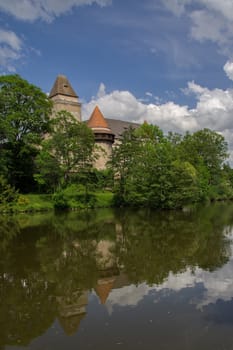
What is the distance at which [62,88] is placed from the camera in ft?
145

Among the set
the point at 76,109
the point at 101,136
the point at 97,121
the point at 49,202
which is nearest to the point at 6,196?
the point at 49,202

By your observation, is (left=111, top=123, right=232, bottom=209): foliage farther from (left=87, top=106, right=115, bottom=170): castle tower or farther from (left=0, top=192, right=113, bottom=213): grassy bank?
(left=87, top=106, right=115, bottom=170): castle tower

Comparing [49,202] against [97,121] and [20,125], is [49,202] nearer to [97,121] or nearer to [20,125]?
[20,125]

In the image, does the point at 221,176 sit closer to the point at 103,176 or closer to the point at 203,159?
the point at 203,159

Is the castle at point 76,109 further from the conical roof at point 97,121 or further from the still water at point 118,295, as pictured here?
the still water at point 118,295

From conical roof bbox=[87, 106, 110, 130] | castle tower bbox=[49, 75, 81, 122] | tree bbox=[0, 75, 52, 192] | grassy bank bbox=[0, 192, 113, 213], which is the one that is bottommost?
grassy bank bbox=[0, 192, 113, 213]

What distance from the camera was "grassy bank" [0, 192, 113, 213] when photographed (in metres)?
26.9

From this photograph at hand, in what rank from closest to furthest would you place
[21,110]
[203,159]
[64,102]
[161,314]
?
[161,314], [21,110], [64,102], [203,159]

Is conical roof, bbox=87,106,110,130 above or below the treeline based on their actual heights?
above

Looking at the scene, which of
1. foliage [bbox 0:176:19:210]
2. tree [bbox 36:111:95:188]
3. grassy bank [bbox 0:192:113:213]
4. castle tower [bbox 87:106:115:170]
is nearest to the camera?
foliage [bbox 0:176:19:210]

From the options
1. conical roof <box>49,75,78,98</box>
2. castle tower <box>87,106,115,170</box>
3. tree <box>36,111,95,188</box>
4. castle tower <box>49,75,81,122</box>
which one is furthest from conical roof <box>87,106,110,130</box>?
tree <box>36,111,95,188</box>

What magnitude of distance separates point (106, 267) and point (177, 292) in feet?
8.30

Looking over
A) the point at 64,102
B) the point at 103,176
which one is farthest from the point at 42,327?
the point at 64,102

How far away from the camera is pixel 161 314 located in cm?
529
